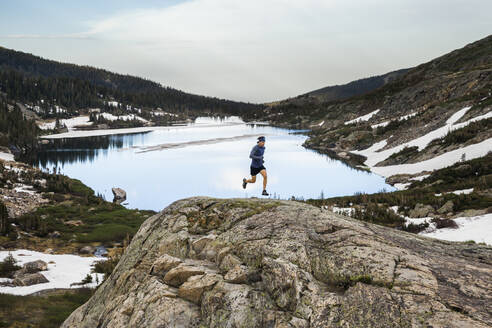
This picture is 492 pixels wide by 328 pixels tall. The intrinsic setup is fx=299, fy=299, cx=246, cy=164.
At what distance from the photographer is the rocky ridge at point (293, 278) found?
193 inches

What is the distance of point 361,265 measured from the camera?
5.81 m

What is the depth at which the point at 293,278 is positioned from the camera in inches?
228

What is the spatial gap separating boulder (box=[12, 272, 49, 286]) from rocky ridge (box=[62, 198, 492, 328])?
30.4 ft

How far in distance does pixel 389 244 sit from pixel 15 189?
1726 inches

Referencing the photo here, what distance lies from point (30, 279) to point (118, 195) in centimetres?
2718

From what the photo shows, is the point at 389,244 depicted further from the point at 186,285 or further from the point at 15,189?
the point at 15,189

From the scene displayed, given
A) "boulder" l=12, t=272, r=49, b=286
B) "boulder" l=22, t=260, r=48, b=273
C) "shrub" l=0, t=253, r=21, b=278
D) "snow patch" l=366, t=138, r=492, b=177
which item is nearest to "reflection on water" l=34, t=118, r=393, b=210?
"snow patch" l=366, t=138, r=492, b=177

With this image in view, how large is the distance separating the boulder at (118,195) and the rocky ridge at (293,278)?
34.6 m

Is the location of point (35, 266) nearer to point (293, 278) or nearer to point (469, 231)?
point (293, 278)

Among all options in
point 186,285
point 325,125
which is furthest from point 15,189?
point 325,125

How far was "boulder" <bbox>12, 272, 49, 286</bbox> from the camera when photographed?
50.4 ft

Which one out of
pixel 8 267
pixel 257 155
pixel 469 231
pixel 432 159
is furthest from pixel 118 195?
pixel 432 159

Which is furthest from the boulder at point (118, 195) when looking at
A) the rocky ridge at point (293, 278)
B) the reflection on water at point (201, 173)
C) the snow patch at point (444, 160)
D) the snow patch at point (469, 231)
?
the snow patch at point (444, 160)

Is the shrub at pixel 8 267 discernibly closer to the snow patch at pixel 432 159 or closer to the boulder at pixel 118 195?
the boulder at pixel 118 195
